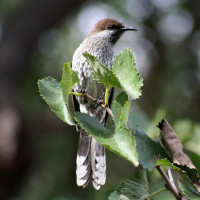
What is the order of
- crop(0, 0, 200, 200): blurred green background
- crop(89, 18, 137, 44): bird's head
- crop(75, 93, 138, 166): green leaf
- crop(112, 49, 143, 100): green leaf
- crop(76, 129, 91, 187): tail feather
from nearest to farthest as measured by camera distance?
crop(75, 93, 138, 166): green leaf → crop(112, 49, 143, 100): green leaf → crop(76, 129, 91, 187): tail feather → crop(89, 18, 137, 44): bird's head → crop(0, 0, 200, 200): blurred green background

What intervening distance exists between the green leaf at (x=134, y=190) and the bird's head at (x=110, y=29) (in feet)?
6.61

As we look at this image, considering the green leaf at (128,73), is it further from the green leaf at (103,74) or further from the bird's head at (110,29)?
the bird's head at (110,29)

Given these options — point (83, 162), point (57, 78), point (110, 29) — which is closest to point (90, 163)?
point (83, 162)

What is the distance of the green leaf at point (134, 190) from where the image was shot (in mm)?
1428

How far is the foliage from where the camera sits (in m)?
1.34

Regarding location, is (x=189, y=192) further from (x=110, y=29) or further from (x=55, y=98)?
(x=110, y=29)

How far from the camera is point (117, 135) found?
1357mm

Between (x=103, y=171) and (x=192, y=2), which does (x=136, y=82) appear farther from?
(x=192, y=2)

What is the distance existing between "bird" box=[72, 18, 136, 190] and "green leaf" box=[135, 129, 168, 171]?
29.1 inches

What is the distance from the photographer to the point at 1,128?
7.32m

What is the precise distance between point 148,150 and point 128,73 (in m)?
0.31

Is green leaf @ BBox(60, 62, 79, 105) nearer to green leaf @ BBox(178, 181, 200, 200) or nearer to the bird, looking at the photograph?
green leaf @ BBox(178, 181, 200, 200)

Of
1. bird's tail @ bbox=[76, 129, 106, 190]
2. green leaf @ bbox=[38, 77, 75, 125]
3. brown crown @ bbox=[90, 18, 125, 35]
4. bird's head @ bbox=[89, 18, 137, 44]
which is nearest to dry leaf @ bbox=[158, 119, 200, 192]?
green leaf @ bbox=[38, 77, 75, 125]

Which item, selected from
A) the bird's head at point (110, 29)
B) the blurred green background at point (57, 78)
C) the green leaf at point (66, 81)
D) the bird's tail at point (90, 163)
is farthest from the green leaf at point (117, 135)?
the blurred green background at point (57, 78)
